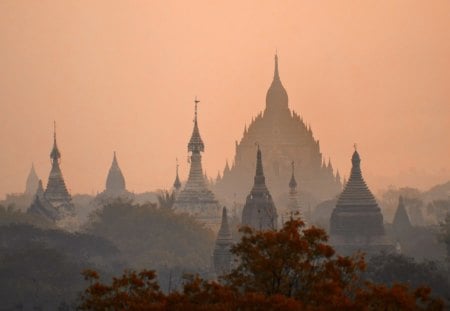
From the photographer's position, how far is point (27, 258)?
139250 mm

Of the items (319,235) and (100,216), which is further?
(100,216)

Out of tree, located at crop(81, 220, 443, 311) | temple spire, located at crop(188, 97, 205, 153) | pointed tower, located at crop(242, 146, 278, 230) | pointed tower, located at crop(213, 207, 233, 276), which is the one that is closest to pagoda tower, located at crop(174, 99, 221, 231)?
temple spire, located at crop(188, 97, 205, 153)

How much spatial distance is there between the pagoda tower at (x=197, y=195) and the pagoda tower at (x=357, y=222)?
17.3 meters

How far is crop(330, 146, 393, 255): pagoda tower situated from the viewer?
565 ft

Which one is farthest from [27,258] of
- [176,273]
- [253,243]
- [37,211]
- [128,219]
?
[253,243]

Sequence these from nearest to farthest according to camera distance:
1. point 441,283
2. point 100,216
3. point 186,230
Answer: point 441,283
point 186,230
point 100,216

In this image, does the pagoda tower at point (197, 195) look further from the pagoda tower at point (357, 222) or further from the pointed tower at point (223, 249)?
the pointed tower at point (223, 249)

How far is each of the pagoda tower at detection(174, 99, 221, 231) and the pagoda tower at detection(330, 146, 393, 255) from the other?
682 inches

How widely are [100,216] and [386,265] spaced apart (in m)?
66.3

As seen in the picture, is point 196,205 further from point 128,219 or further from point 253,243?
point 253,243

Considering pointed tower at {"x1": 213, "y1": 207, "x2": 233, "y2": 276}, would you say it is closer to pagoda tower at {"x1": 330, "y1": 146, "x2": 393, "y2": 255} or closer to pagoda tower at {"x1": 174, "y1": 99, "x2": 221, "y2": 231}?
pagoda tower at {"x1": 330, "y1": 146, "x2": 393, "y2": 255}

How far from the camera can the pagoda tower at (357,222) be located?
17212cm

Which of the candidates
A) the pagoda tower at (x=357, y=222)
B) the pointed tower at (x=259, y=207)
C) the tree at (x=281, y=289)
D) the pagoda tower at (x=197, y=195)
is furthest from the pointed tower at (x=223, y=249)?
the tree at (x=281, y=289)

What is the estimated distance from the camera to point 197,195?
196375 millimetres
